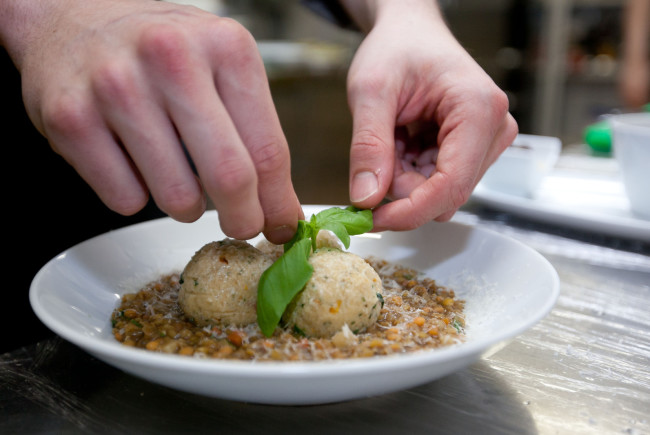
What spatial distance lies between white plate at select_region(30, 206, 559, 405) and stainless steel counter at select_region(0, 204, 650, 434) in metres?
0.11

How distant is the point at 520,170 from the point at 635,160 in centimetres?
39

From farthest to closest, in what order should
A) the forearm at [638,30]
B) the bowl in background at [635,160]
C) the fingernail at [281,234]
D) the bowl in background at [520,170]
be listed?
1. the forearm at [638,30]
2. the bowl in background at [520,170]
3. the bowl in background at [635,160]
4. the fingernail at [281,234]

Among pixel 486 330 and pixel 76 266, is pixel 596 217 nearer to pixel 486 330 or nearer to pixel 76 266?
pixel 486 330

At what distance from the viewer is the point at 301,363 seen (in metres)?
0.82

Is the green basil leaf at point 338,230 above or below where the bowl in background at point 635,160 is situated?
above

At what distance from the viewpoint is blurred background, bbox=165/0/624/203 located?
6594 millimetres

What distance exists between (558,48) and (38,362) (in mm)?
6934

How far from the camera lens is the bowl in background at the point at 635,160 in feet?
5.78

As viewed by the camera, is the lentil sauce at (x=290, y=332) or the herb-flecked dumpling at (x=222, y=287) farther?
the herb-flecked dumpling at (x=222, y=287)

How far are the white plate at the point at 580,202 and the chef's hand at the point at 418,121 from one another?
0.54 meters

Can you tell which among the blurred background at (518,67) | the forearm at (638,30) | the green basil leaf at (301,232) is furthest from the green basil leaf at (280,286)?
the blurred background at (518,67)

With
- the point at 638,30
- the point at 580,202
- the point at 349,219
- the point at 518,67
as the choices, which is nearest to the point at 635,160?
the point at 580,202

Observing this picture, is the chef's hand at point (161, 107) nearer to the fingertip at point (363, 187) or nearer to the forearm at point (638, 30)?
the fingertip at point (363, 187)

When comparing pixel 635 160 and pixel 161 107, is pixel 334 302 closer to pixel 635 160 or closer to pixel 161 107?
pixel 161 107
